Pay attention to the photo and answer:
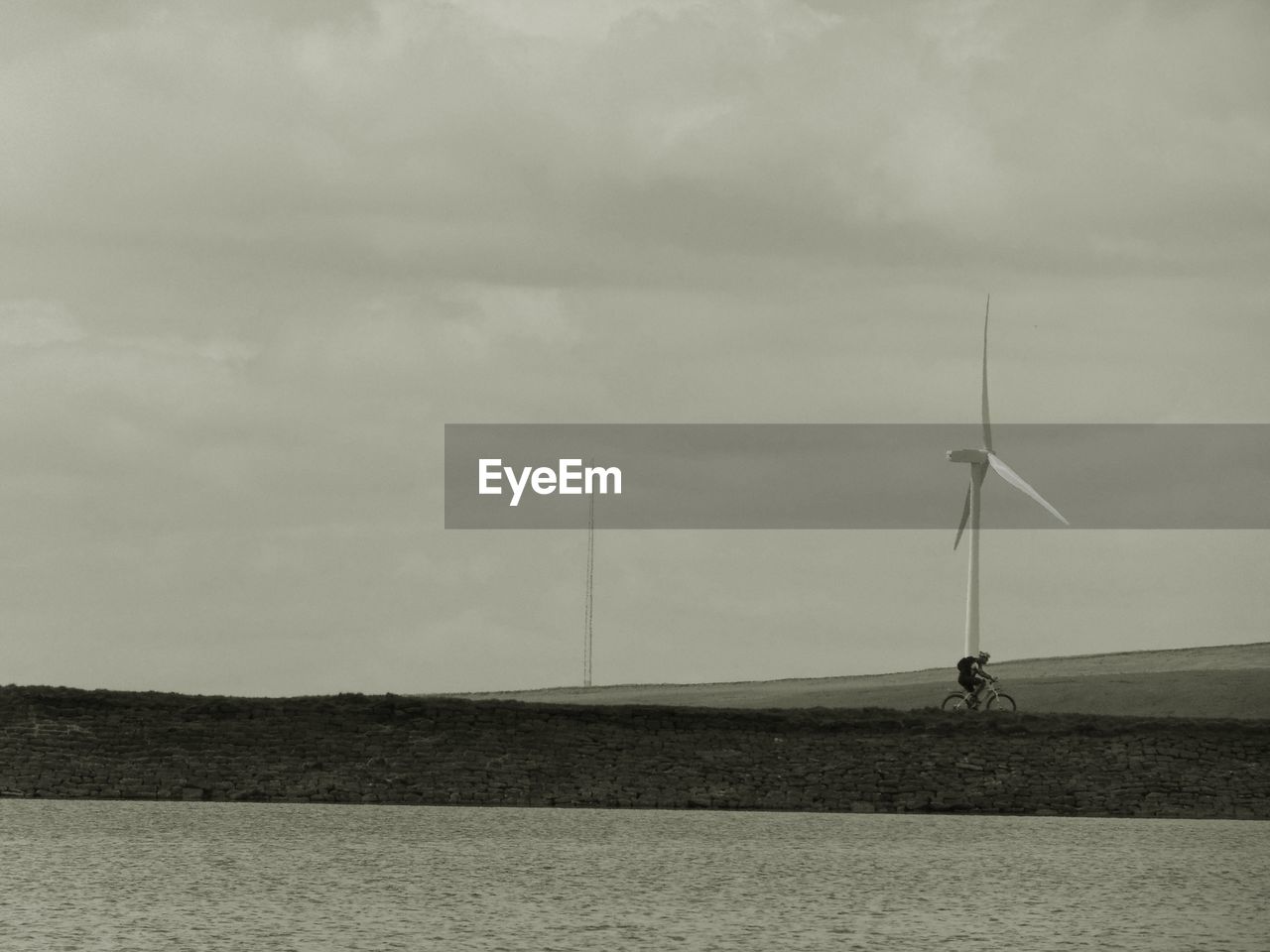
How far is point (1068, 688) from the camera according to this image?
2549 inches

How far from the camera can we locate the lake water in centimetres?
2300

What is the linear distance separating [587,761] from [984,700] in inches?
510

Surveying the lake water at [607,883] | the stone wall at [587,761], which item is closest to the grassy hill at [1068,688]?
the stone wall at [587,761]

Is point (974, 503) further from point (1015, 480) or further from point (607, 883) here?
point (607, 883)

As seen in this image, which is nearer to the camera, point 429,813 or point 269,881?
point 269,881

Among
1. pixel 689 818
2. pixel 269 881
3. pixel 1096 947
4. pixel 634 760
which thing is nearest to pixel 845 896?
pixel 1096 947

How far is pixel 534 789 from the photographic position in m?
52.1

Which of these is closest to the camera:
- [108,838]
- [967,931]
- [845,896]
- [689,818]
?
[967,931]

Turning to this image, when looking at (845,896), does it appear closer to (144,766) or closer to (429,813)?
(429,813)

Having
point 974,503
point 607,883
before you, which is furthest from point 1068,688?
point 607,883

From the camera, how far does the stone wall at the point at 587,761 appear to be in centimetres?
5138

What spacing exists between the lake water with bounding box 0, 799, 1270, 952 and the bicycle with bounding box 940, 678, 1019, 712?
929cm

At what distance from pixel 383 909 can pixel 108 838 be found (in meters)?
13.6

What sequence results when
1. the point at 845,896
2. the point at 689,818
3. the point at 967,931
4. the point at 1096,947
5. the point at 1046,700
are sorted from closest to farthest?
1. the point at 1096,947
2. the point at 967,931
3. the point at 845,896
4. the point at 689,818
5. the point at 1046,700
